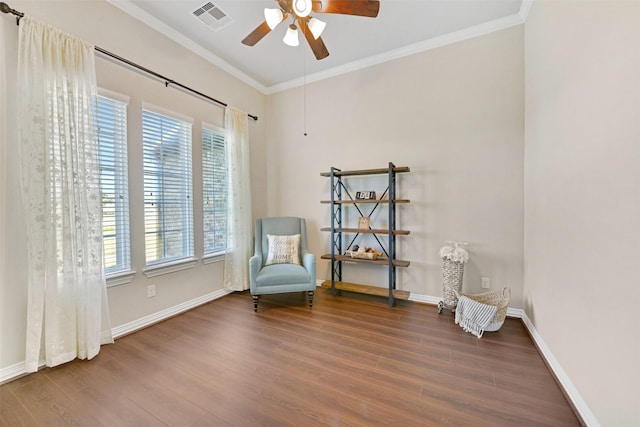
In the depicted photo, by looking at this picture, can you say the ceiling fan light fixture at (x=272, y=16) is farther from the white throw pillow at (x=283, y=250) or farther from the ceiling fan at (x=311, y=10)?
the white throw pillow at (x=283, y=250)

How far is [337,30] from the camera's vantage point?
2.74 meters

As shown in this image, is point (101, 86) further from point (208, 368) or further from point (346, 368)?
point (346, 368)

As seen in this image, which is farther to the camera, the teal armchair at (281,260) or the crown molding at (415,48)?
the teal armchair at (281,260)

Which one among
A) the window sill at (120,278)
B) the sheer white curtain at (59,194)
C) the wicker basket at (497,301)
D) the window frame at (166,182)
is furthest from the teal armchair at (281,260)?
the wicker basket at (497,301)

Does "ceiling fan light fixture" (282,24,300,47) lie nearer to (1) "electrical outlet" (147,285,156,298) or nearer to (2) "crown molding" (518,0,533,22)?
(2) "crown molding" (518,0,533,22)

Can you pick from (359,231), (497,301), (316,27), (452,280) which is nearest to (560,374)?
(497,301)

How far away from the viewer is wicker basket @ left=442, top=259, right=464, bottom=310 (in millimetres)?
2680

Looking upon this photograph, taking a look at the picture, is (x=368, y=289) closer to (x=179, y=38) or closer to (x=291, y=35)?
(x=291, y=35)

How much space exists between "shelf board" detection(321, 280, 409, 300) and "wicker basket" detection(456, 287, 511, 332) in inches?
24.0

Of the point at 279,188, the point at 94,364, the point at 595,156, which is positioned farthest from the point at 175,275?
the point at 595,156

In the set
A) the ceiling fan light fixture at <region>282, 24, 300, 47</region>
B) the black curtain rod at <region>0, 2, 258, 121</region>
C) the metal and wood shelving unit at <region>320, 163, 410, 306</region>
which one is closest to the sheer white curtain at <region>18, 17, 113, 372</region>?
the black curtain rod at <region>0, 2, 258, 121</region>

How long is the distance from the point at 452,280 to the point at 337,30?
9.91ft

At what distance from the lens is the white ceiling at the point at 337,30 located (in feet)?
7.87

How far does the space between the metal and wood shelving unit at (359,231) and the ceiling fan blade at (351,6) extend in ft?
4.95
